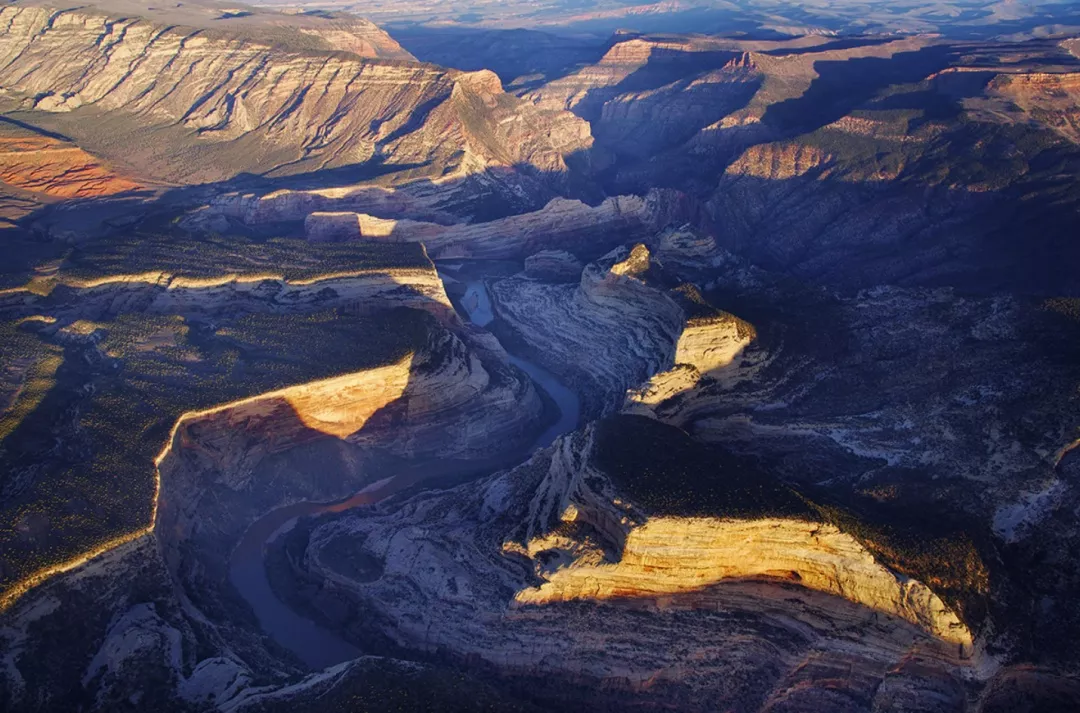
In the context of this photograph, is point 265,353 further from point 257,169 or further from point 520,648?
point 257,169

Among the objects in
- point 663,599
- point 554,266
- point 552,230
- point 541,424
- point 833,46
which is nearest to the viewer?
point 663,599

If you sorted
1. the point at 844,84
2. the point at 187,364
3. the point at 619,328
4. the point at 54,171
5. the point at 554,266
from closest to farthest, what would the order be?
the point at 187,364, the point at 619,328, the point at 554,266, the point at 54,171, the point at 844,84

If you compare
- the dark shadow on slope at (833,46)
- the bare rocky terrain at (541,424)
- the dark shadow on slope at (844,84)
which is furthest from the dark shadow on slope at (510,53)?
the bare rocky terrain at (541,424)

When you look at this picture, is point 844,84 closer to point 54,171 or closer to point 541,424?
point 541,424

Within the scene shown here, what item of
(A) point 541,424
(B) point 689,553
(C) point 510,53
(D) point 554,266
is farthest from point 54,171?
(C) point 510,53

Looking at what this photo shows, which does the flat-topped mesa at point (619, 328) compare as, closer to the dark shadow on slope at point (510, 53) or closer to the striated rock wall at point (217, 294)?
the striated rock wall at point (217, 294)

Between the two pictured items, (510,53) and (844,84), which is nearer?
(844,84)

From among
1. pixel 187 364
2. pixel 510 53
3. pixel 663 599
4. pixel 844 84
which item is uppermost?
pixel 844 84
